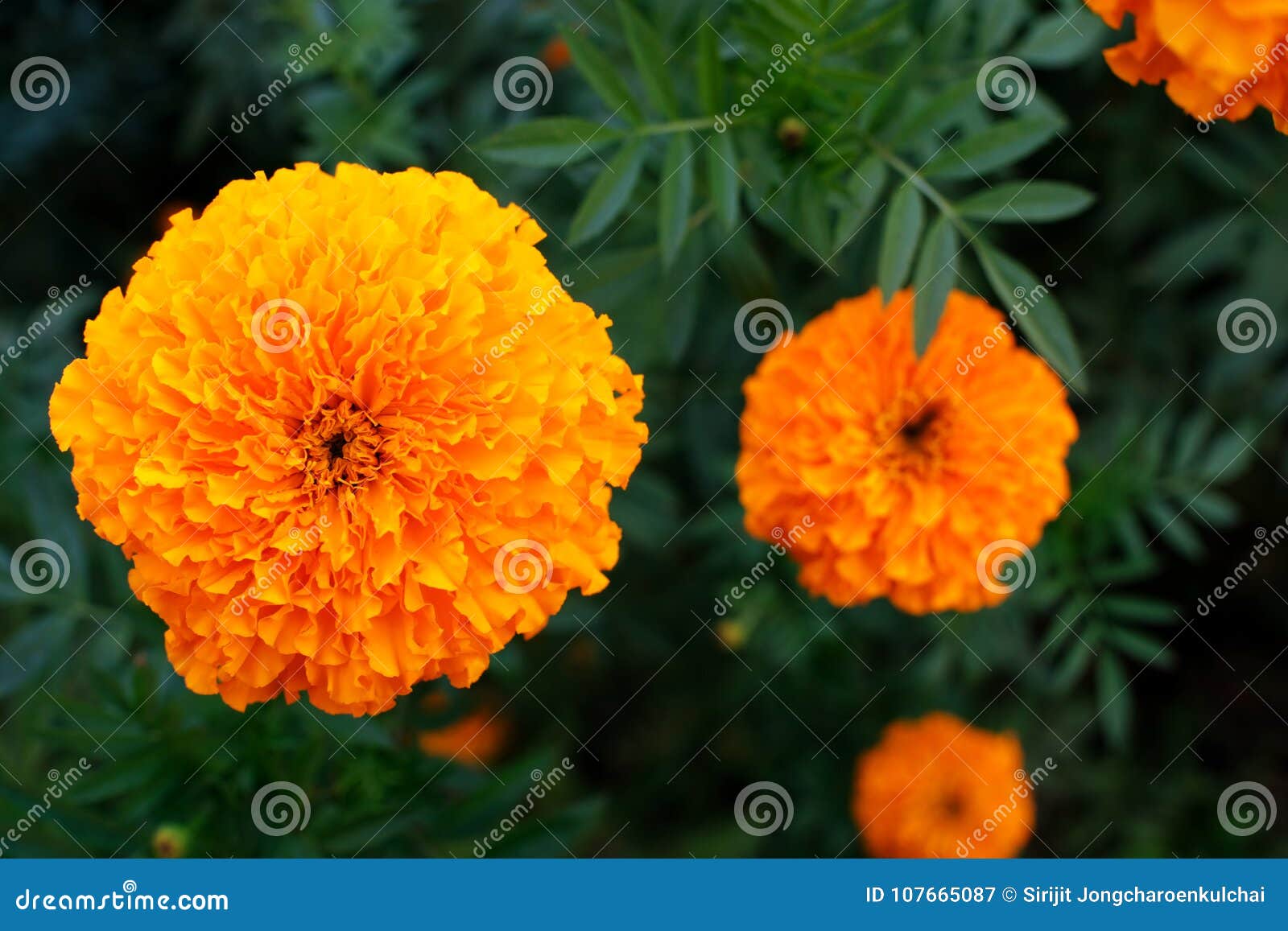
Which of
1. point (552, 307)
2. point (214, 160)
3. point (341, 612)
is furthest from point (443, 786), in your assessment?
point (214, 160)

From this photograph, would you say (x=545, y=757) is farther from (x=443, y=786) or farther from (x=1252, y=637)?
(x=1252, y=637)

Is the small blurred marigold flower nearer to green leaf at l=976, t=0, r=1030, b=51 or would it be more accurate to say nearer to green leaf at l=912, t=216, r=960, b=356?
green leaf at l=912, t=216, r=960, b=356

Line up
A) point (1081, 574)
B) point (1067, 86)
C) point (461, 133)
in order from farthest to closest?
point (1067, 86) < point (461, 133) < point (1081, 574)

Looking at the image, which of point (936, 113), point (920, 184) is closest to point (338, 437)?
point (920, 184)

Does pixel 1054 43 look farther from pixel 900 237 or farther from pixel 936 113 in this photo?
pixel 900 237

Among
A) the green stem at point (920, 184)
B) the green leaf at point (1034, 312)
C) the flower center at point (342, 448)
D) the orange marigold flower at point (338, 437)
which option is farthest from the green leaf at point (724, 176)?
the flower center at point (342, 448)

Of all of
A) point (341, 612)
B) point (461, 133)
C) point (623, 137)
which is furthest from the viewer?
point (461, 133)

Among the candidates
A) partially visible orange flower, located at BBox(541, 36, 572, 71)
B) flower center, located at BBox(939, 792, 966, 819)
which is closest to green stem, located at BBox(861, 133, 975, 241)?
partially visible orange flower, located at BBox(541, 36, 572, 71)
